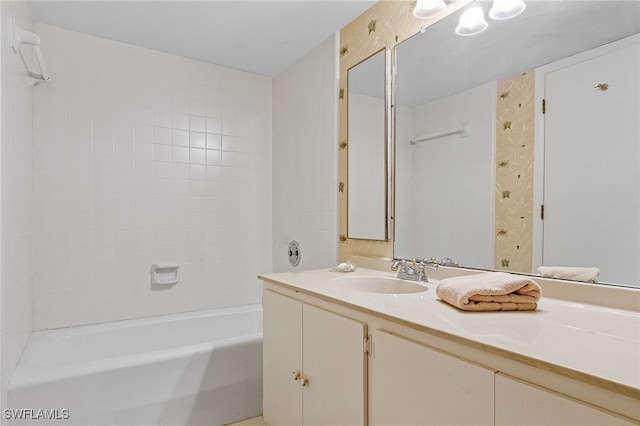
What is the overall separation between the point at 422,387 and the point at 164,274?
6.84ft

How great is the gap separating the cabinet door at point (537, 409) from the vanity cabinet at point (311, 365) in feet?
1.42

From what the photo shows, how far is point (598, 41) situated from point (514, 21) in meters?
0.35

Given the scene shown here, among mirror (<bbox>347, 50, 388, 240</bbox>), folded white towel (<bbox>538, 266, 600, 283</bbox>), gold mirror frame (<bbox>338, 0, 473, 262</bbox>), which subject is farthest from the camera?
mirror (<bbox>347, 50, 388, 240</bbox>)

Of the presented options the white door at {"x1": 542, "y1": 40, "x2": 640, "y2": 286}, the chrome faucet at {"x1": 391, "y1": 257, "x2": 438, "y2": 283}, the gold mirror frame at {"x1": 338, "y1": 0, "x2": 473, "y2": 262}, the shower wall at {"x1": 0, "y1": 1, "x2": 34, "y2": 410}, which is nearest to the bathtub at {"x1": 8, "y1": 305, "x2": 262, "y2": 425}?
the shower wall at {"x1": 0, "y1": 1, "x2": 34, "y2": 410}

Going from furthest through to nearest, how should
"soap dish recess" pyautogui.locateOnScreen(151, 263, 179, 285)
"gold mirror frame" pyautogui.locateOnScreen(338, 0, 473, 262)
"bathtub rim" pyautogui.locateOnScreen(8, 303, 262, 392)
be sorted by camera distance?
"soap dish recess" pyautogui.locateOnScreen(151, 263, 179, 285) < "gold mirror frame" pyautogui.locateOnScreen(338, 0, 473, 262) < "bathtub rim" pyautogui.locateOnScreen(8, 303, 262, 392)

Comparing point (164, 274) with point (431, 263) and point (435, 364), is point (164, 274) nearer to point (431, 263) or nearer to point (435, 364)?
point (431, 263)

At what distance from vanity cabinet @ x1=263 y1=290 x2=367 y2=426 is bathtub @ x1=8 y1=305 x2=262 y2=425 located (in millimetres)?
375

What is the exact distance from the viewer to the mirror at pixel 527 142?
104 cm

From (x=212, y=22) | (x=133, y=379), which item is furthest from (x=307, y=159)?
(x=133, y=379)

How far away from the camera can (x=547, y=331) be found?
0.81m

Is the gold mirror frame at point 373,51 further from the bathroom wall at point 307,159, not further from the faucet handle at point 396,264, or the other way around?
the faucet handle at point 396,264

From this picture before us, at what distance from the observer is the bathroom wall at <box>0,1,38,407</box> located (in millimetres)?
1400

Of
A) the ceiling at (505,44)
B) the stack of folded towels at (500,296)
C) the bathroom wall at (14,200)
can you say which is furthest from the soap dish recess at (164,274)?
the stack of folded towels at (500,296)

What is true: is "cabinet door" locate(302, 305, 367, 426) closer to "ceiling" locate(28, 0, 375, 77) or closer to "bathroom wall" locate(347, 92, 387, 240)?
"bathroom wall" locate(347, 92, 387, 240)
